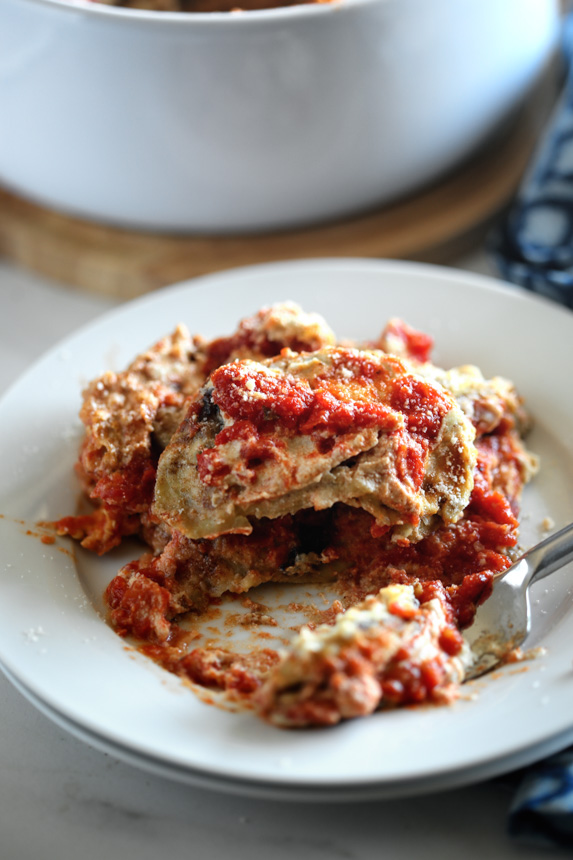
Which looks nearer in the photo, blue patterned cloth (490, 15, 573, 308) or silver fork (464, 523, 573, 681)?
silver fork (464, 523, 573, 681)

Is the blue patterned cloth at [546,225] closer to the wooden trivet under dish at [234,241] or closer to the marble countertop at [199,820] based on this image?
the wooden trivet under dish at [234,241]

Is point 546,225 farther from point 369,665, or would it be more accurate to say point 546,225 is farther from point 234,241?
point 369,665

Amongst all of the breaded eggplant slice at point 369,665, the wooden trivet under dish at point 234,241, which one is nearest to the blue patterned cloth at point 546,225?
the wooden trivet under dish at point 234,241

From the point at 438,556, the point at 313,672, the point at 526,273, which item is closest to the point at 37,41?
the point at 526,273

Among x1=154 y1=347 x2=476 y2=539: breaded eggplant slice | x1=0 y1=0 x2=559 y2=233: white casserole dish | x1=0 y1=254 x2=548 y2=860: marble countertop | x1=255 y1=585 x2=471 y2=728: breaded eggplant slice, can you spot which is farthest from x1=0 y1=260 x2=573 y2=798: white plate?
x1=0 y1=0 x2=559 y2=233: white casserole dish

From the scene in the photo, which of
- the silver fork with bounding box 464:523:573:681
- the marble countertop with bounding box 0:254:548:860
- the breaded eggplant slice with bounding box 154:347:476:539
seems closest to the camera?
the marble countertop with bounding box 0:254:548:860

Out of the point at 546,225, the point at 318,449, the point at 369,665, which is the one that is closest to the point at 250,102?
the point at 546,225

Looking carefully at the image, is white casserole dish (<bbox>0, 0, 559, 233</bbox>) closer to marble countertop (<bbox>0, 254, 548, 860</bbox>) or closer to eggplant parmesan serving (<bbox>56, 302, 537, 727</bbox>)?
eggplant parmesan serving (<bbox>56, 302, 537, 727</bbox>)

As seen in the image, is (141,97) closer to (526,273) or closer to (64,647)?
(526,273)
